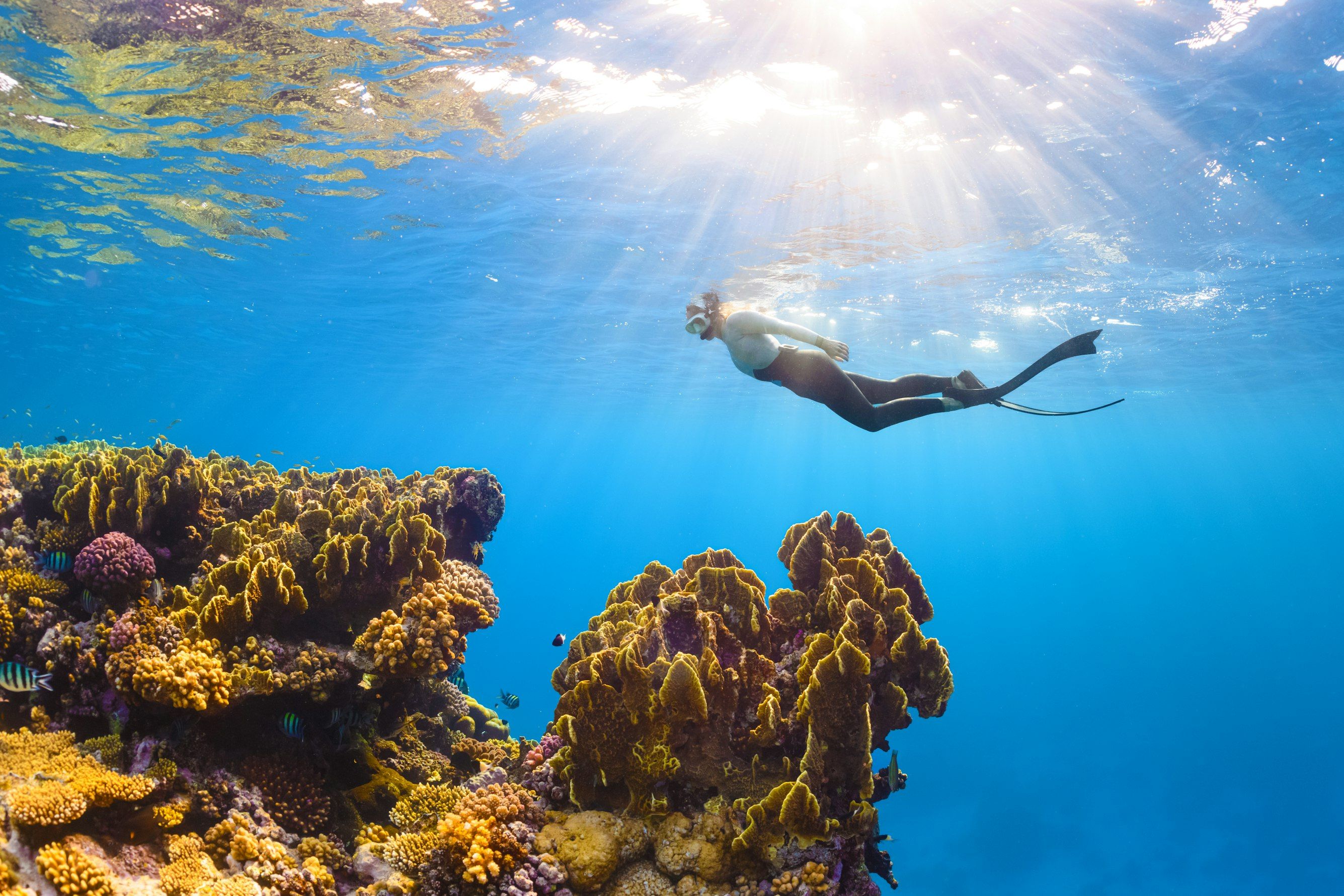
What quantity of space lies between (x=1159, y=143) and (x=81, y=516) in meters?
19.8

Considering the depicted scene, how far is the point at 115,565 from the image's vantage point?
534cm

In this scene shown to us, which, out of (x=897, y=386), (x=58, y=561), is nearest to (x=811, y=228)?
(x=897, y=386)

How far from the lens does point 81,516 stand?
20.6ft

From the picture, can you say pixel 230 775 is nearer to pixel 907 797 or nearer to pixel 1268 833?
pixel 907 797

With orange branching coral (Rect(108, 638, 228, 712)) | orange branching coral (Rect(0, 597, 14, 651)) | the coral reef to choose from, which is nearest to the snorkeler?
the coral reef

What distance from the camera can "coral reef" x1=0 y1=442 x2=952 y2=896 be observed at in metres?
3.77

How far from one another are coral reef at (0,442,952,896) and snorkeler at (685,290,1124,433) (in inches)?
56.4

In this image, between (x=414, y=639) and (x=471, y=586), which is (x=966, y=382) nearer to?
(x=471, y=586)

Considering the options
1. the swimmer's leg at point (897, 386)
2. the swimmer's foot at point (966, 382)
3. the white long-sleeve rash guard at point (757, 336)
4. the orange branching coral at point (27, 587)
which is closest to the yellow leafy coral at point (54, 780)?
the orange branching coral at point (27, 587)

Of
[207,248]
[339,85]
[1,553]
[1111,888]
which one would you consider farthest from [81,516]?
[1111,888]

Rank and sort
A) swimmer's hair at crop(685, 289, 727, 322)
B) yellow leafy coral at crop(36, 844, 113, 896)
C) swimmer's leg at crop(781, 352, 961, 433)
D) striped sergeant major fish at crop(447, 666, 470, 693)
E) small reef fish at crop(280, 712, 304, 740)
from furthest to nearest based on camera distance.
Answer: striped sergeant major fish at crop(447, 666, 470, 693), swimmer's hair at crop(685, 289, 727, 322), swimmer's leg at crop(781, 352, 961, 433), small reef fish at crop(280, 712, 304, 740), yellow leafy coral at crop(36, 844, 113, 896)

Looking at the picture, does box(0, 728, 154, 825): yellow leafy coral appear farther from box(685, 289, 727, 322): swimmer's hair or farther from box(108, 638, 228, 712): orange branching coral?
box(685, 289, 727, 322): swimmer's hair

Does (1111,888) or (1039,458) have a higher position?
(1039,458)

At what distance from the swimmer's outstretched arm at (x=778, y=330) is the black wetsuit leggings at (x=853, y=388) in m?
0.17
